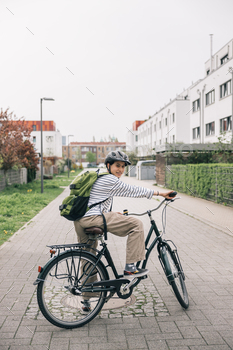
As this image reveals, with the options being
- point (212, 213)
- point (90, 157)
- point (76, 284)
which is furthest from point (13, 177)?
point (90, 157)

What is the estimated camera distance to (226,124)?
93.1 ft

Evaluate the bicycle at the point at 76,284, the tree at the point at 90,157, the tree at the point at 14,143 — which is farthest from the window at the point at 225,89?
the tree at the point at 90,157

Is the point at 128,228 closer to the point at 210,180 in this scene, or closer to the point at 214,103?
the point at 210,180

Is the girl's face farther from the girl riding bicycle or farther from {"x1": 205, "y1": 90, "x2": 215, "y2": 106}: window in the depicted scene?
{"x1": 205, "y1": 90, "x2": 215, "y2": 106}: window

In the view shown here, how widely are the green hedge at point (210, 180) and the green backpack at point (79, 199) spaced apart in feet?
24.4

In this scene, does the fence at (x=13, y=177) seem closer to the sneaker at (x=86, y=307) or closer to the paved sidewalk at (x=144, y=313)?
the paved sidewalk at (x=144, y=313)

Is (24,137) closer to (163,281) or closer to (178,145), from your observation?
(178,145)

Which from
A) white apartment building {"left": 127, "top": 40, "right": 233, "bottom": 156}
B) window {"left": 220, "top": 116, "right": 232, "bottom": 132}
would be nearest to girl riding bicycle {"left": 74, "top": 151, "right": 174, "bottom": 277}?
white apartment building {"left": 127, "top": 40, "right": 233, "bottom": 156}

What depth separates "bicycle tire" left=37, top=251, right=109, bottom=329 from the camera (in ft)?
10.9

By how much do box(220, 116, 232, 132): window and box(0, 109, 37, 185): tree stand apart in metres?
14.3

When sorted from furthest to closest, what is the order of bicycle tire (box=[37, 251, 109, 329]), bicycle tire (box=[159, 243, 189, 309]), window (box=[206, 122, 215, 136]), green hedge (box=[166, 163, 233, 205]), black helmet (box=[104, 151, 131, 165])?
window (box=[206, 122, 215, 136]) < green hedge (box=[166, 163, 233, 205]) < bicycle tire (box=[159, 243, 189, 309]) < black helmet (box=[104, 151, 131, 165]) < bicycle tire (box=[37, 251, 109, 329])

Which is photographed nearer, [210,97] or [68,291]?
[68,291]

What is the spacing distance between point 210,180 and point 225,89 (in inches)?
631

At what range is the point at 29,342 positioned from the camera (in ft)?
10.1
